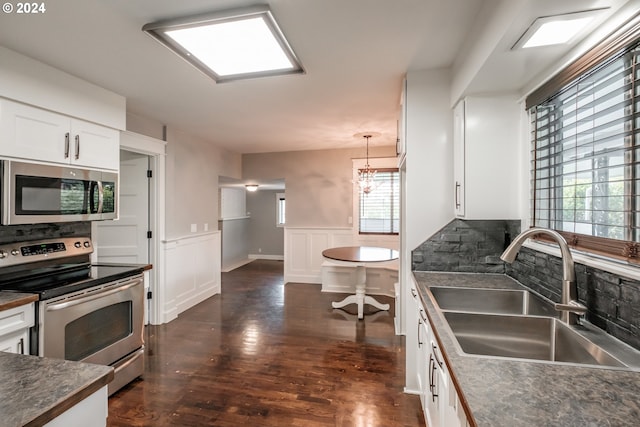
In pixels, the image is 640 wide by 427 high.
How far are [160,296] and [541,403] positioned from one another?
3866 millimetres

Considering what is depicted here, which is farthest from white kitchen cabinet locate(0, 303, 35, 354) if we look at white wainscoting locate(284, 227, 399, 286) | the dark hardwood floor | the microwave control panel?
white wainscoting locate(284, 227, 399, 286)

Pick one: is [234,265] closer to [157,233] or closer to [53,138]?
[157,233]

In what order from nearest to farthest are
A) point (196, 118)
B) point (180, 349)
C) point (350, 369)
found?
point (350, 369)
point (180, 349)
point (196, 118)

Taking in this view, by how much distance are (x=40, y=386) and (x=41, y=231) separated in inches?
84.1

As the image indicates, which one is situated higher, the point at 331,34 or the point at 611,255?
the point at 331,34

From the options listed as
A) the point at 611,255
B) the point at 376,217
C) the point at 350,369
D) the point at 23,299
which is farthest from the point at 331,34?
the point at 376,217

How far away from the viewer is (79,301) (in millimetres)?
1993

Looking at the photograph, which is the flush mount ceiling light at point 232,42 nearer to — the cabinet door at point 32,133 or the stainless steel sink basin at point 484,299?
the cabinet door at point 32,133

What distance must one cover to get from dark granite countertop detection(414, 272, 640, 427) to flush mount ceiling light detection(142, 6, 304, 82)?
1.77 metres

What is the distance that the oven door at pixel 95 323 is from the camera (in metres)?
1.85

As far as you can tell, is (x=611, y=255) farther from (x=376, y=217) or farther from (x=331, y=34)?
(x=376, y=217)

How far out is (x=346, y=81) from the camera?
247 centimetres

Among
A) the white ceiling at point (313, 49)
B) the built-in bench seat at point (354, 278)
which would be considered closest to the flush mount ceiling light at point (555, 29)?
the white ceiling at point (313, 49)

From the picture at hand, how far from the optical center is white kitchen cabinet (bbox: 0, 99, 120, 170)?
76.2 inches
